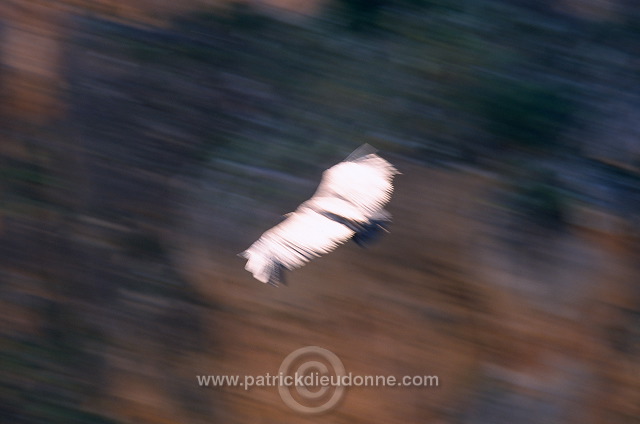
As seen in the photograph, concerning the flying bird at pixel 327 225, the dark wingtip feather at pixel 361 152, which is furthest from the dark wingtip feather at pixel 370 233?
the dark wingtip feather at pixel 361 152

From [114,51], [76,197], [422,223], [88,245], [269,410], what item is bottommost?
[269,410]

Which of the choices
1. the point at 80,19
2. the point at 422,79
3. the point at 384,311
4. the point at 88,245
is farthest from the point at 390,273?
the point at 80,19

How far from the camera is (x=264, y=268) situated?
2205mm

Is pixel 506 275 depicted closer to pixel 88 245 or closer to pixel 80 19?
pixel 88 245

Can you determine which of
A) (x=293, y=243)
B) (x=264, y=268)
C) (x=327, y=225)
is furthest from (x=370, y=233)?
(x=264, y=268)

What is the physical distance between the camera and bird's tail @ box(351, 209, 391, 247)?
2178 millimetres

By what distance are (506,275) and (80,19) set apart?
1735 mm

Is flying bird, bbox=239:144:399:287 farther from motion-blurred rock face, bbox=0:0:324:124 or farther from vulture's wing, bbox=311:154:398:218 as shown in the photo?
motion-blurred rock face, bbox=0:0:324:124

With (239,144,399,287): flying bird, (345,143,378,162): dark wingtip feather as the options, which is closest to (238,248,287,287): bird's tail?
(239,144,399,287): flying bird

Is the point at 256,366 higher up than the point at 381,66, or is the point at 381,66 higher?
the point at 381,66

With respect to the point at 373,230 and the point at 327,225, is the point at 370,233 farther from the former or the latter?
the point at 327,225

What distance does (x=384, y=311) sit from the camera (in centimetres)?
221

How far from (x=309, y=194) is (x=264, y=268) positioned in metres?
0.30

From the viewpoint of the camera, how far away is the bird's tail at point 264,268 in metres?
2.19
